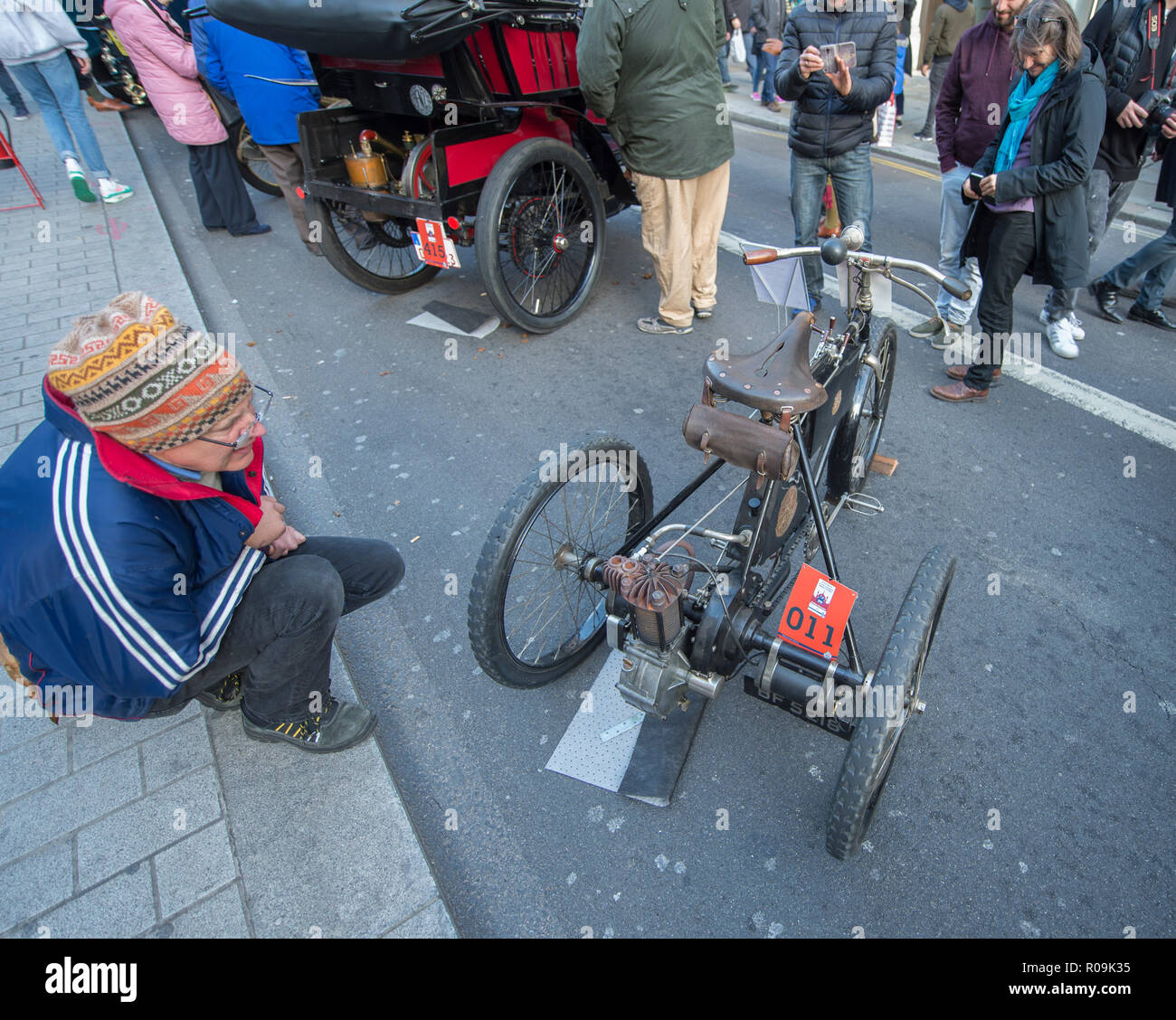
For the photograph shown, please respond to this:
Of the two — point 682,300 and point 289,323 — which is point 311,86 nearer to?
point 289,323

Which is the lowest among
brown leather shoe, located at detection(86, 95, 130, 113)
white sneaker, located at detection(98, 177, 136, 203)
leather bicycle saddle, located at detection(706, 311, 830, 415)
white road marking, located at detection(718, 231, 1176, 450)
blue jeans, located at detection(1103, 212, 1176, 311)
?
white road marking, located at detection(718, 231, 1176, 450)

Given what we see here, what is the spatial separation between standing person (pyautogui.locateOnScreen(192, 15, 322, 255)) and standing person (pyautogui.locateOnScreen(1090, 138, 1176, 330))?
18.2ft

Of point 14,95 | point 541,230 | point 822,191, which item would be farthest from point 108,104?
point 822,191

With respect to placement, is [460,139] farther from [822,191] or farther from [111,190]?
[111,190]

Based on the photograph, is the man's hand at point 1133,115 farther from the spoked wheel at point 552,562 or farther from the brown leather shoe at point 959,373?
the spoked wheel at point 552,562

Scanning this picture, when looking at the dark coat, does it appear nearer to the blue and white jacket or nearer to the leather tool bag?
the leather tool bag

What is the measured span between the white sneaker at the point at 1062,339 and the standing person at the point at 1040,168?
82 cm

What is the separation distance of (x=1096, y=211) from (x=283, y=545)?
201 inches

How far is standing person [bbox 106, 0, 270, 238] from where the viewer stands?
210 inches


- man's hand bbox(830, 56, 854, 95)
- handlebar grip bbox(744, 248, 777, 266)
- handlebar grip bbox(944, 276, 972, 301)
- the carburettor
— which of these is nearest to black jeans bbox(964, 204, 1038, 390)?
man's hand bbox(830, 56, 854, 95)

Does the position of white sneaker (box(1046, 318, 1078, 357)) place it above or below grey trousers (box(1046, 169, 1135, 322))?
below

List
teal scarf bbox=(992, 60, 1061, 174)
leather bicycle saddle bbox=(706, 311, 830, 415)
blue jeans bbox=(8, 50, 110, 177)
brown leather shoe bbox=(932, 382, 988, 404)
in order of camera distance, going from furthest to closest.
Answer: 1. blue jeans bbox=(8, 50, 110, 177)
2. brown leather shoe bbox=(932, 382, 988, 404)
3. teal scarf bbox=(992, 60, 1061, 174)
4. leather bicycle saddle bbox=(706, 311, 830, 415)

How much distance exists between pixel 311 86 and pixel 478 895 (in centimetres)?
512

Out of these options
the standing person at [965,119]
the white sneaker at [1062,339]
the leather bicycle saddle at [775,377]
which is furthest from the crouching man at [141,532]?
the white sneaker at [1062,339]
